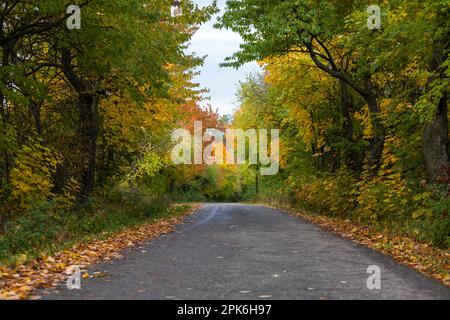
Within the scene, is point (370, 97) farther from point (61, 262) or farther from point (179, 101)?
point (61, 262)

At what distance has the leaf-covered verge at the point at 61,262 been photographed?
22.3ft

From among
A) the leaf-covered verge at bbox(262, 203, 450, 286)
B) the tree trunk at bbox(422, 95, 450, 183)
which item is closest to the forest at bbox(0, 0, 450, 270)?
the tree trunk at bbox(422, 95, 450, 183)

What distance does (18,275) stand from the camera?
7566 mm

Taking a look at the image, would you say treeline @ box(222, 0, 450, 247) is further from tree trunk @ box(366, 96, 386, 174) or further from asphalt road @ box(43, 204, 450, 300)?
asphalt road @ box(43, 204, 450, 300)

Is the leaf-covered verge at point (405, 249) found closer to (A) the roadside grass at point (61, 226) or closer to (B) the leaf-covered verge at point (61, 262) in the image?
(B) the leaf-covered verge at point (61, 262)

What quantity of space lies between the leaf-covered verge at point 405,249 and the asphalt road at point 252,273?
0.95 ft

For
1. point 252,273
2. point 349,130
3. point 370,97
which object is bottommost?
point 252,273

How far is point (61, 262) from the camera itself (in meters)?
8.86

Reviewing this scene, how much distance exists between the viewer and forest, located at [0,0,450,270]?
39.9 ft

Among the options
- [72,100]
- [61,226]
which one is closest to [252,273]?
[61,226]

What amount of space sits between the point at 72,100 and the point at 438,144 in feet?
44.7
